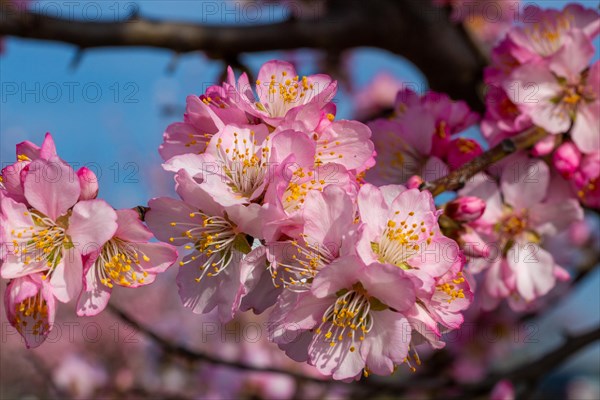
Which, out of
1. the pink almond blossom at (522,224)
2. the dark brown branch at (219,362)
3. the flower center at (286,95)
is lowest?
the dark brown branch at (219,362)

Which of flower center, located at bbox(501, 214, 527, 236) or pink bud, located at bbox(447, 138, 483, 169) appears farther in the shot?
flower center, located at bbox(501, 214, 527, 236)

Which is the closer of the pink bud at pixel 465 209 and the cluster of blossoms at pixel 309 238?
the cluster of blossoms at pixel 309 238

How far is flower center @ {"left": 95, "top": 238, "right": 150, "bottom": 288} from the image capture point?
985mm

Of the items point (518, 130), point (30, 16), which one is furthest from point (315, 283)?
point (30, 16)

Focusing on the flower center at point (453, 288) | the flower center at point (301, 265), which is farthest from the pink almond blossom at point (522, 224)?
the flower center at point (301, 265)

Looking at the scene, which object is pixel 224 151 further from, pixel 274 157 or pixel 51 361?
pixel 51 361

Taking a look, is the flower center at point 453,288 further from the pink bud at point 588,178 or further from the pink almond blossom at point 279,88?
the pink bud at point 588,178

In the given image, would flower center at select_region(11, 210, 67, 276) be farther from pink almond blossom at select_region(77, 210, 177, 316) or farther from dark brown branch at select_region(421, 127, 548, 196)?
dark brown branch at select_region(421, 127, 548, 196)

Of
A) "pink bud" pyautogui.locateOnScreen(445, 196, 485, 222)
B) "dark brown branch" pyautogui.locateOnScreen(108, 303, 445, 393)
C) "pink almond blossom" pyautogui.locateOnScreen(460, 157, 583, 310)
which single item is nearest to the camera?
"pink bud" pyautogui.locateOnScreen(445, 196, 485, 222)

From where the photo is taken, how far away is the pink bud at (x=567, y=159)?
1.32 meters

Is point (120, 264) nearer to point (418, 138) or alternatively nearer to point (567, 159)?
Answer: point (418, 138)

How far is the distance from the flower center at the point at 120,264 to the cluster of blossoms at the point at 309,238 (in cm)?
6

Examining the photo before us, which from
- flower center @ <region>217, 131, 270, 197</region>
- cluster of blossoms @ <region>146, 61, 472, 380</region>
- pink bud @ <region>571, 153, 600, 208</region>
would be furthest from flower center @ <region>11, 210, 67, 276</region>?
pink bud @ <region>571, 153, 600, 208</region>

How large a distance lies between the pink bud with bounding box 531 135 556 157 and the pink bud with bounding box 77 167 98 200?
0.87 m
